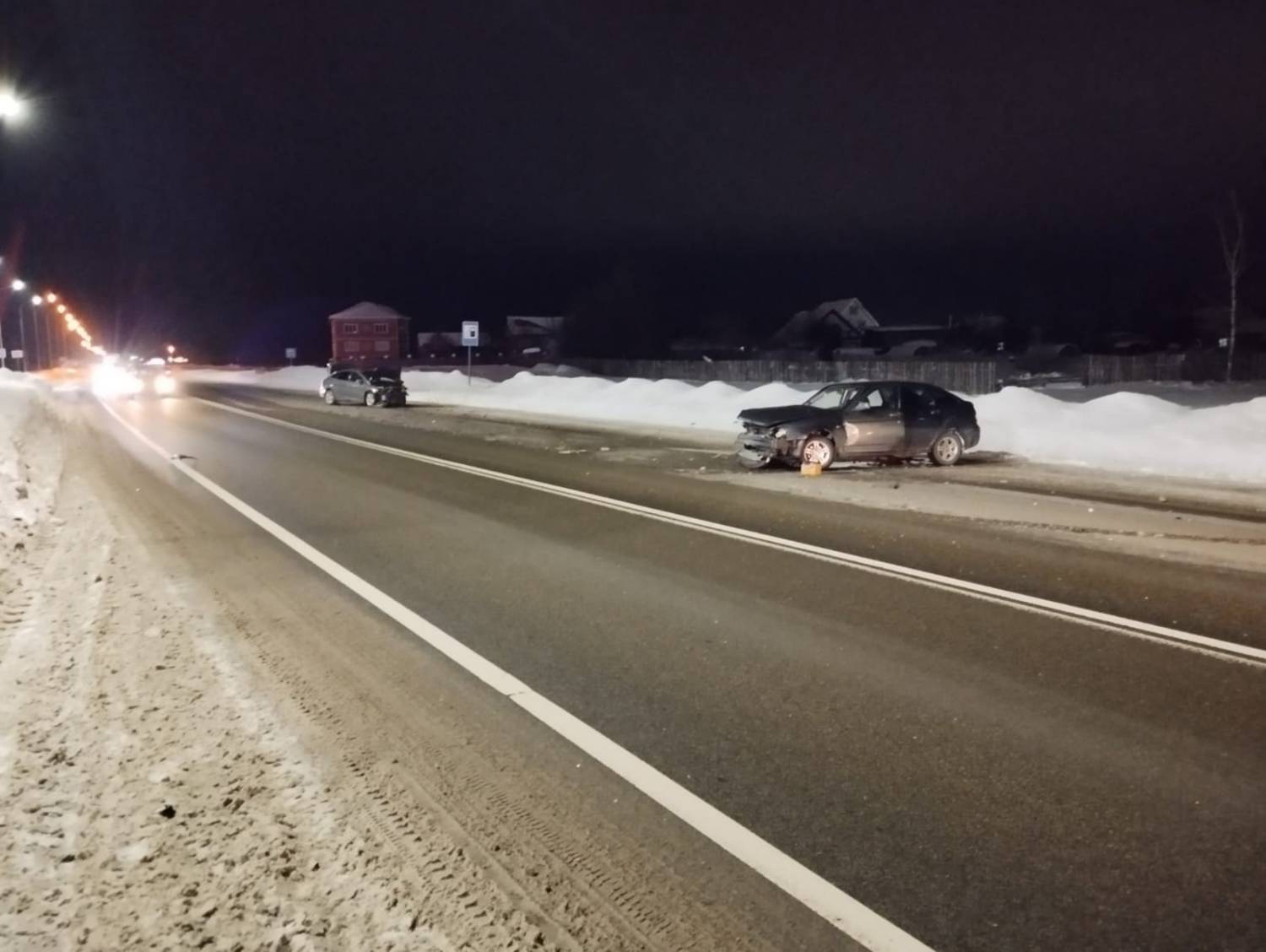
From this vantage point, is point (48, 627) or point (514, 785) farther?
point (48, 627)

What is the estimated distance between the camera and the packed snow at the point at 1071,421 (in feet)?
56.7

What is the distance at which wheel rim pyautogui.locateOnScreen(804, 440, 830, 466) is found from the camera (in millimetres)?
16625

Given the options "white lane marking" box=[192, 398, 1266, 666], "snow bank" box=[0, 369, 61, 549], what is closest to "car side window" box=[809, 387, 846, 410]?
"white lane marking" box=[192, 398, 1266, 666]

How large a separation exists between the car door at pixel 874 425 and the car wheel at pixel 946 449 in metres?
0.72

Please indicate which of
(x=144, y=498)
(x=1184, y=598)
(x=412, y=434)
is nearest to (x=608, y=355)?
(x=412, y=434)

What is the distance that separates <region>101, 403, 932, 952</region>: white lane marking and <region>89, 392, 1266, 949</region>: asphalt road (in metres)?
0.08

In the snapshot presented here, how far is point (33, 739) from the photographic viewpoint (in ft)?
16.8

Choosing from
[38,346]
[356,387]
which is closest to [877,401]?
[356,387]

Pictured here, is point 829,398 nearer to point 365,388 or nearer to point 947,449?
point 947,449

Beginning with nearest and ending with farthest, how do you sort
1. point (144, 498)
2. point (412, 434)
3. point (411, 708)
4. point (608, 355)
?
point (411, 708), point (144, 498), point (412, 434), point (608, 355)

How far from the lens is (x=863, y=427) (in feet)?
56.0

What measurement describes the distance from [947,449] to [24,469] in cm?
1525

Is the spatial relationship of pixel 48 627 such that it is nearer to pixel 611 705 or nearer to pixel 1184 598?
pixel 611 705

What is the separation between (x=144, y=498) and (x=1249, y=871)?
13708mm
